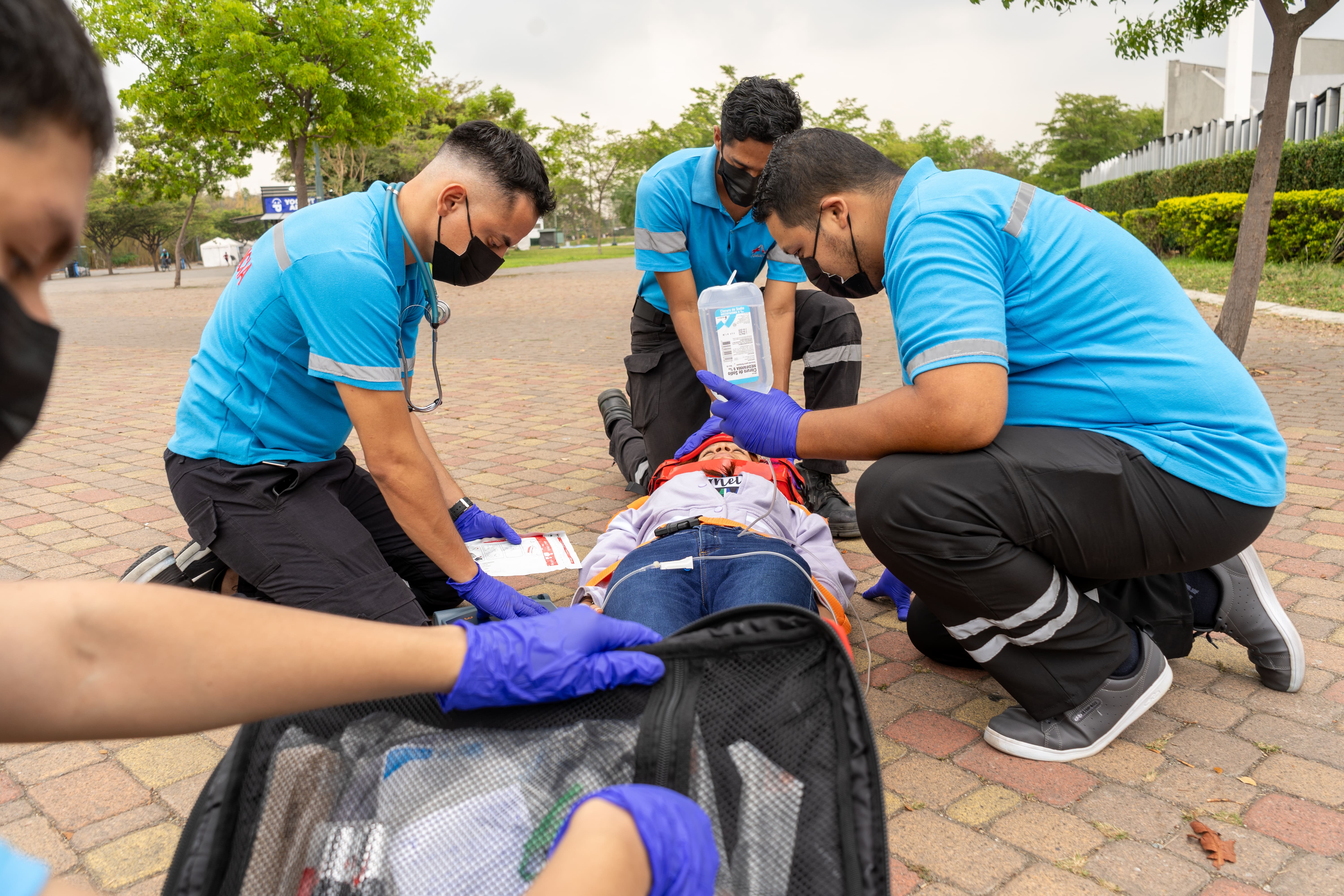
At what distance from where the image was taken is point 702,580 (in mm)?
2912

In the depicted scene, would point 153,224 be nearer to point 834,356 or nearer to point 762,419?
point 834,356

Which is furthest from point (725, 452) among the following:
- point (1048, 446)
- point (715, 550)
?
point (1048, 446)

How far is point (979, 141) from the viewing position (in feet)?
221

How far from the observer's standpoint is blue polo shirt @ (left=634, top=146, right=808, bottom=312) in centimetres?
446

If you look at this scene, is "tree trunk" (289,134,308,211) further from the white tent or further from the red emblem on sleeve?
the white tent

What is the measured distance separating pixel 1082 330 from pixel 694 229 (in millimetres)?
2424

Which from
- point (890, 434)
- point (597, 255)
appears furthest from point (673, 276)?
point (597, 255)

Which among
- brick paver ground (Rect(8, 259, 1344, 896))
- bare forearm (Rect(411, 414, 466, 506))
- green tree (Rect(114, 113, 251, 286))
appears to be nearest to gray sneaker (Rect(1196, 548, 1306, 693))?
brick paver ground (Rect(8, 259, 1344, 896))

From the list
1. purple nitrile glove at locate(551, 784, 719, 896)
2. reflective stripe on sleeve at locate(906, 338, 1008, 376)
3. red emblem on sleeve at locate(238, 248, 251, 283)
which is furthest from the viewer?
red emblem on sleeve at locate(238, 248, 251, 283)

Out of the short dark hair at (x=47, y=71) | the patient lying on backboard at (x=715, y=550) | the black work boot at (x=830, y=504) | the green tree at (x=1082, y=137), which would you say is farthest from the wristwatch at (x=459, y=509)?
the green tree at (x=1082, y=137)

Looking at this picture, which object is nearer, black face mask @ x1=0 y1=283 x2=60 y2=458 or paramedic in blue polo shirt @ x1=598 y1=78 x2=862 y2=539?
black face mask @ x1=0 y1=283 x2=60 y2=458

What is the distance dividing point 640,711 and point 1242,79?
91.0ft

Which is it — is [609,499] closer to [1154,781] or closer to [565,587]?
[565,587]

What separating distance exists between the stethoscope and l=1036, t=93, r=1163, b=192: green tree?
4992cm
